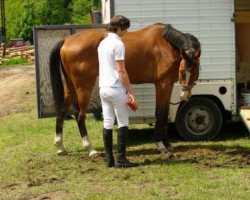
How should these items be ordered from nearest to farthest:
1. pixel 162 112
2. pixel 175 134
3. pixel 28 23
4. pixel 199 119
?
pixel 162 112
pixel 199 119
pixel 175 134
pixel 28 23

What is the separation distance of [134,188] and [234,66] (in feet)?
11.0

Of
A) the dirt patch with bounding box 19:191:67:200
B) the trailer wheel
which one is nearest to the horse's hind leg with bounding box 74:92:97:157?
the trailer wheel

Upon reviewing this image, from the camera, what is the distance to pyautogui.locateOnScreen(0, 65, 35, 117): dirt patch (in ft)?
49.7

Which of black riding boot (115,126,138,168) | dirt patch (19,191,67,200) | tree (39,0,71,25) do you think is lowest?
dirt patch (19,191,67,200)

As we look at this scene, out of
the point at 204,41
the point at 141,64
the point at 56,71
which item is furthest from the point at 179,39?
the point at 56,71

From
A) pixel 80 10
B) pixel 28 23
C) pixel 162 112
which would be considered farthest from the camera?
pixel 28 23

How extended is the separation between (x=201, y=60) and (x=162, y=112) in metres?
1.16

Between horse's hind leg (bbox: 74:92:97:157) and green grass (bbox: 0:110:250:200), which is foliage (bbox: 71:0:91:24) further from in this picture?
horse's hind leg (bbox: 74:92:97:157)

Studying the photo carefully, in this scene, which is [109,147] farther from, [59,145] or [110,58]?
[59,145]

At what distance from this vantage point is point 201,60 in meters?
8.74

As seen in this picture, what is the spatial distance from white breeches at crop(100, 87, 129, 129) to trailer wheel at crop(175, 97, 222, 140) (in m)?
2.06

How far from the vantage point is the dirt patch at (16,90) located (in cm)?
1514

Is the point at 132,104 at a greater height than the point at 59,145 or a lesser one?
greater

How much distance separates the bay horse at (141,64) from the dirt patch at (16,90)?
19.7 ft
